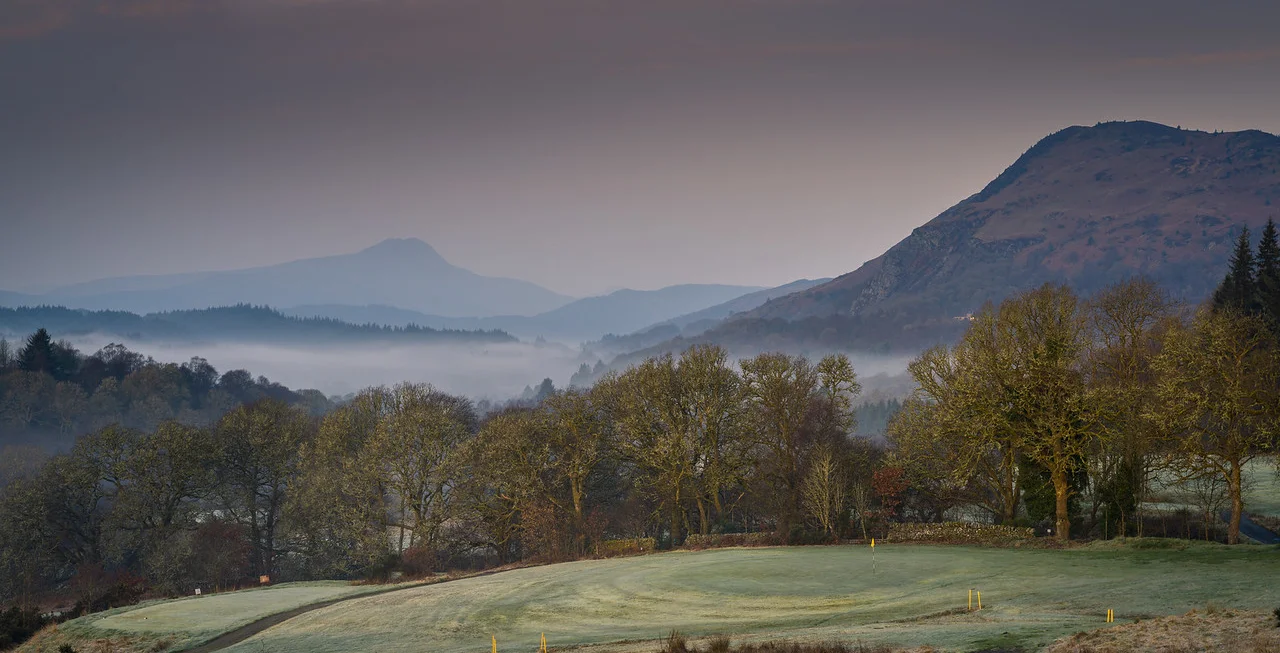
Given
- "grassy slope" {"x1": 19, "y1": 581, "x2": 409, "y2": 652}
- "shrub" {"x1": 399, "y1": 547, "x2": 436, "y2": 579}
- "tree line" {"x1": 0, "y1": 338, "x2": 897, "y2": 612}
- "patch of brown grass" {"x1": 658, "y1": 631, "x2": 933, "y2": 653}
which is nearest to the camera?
"patch of brown grass" {"x1": 658, "y1": 631, "x2": 933, "y2": 653}

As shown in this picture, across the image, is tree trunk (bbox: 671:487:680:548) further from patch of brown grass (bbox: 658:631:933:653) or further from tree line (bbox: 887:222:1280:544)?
patch of brown grass (bbox: 658:631:933:653)

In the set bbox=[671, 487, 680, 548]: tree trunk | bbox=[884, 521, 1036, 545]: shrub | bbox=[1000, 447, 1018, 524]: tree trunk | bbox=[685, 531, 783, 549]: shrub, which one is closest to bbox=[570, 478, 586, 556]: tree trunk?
bbox=[671, 487, 680, 548]: tree trunk

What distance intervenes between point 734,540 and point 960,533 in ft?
53.2

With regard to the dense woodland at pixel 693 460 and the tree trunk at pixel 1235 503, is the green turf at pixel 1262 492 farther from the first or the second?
the tree trunk at pixel 1235 503

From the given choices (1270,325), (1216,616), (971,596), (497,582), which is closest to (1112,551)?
(971,596)

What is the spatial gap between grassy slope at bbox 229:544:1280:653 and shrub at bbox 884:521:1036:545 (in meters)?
3.11

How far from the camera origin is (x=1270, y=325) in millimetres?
79000

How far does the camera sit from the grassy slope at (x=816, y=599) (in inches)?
1345

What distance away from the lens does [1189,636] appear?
86.0 ft

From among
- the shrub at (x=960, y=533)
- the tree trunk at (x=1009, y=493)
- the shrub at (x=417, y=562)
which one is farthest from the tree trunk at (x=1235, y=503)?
the shrub at (x=417, y=562)

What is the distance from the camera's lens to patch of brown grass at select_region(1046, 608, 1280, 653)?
80.7ft

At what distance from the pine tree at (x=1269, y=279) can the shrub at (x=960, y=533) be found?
3406cm

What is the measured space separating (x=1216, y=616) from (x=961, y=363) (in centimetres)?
3607

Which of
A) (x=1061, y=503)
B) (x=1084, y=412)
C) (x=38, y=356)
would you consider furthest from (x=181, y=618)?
(x=38, y=356)
